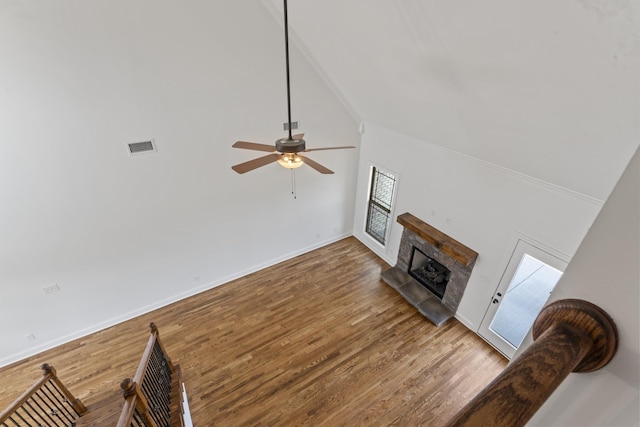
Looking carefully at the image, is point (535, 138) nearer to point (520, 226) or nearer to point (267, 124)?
point (520, 226)

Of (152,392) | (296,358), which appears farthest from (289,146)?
(296,358)

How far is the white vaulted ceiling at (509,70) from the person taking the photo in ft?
6.42

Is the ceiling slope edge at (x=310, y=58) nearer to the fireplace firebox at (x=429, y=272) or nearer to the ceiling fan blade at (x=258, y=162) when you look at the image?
the ceiling fan blade at (x=258, y=162)

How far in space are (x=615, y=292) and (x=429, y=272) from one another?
558 cm

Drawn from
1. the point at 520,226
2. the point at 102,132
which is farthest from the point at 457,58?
the point at 102,132

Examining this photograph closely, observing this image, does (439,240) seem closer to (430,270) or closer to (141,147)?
(430,270)

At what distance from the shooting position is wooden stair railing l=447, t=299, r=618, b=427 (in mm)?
454

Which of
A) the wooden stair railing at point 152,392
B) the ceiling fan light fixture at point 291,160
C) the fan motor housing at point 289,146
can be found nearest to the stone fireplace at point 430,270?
the ceiling fan light fixture at point 291,160

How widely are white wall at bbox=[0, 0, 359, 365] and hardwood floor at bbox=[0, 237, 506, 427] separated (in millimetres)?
609

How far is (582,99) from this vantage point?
2316 millimetres

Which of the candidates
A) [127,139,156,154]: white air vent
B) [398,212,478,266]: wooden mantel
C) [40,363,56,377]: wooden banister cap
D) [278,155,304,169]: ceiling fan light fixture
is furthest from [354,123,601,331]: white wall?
[40,363,56,377]: wooden banister cap

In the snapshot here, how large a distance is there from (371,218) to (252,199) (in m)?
2.97

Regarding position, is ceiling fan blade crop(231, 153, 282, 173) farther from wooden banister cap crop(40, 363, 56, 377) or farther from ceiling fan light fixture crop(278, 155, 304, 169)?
wooden banister cap crop(40, 363, 56, 377)

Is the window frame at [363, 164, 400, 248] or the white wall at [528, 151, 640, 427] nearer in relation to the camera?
the white wall at [528, 151, 640, 427]
